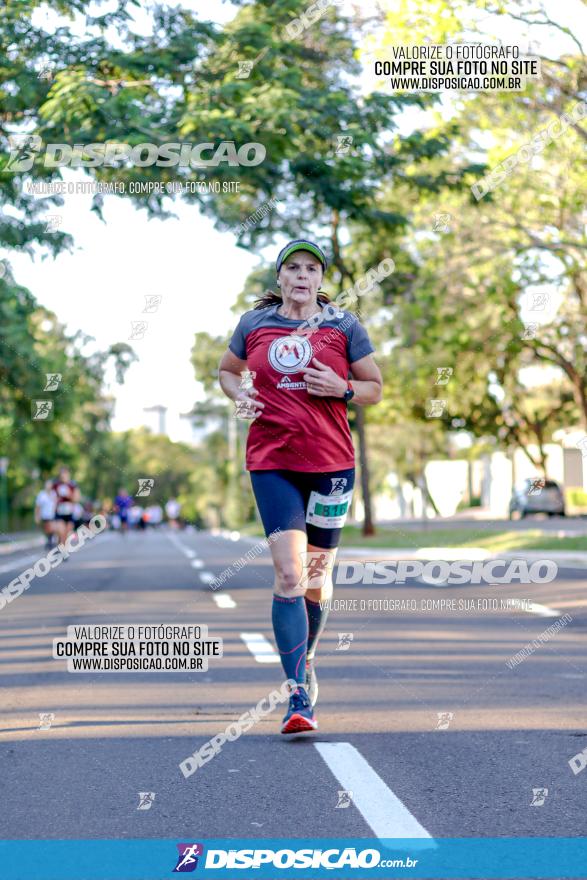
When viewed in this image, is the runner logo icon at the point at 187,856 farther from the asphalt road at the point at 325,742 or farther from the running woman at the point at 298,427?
the running woman at the point at 298,427

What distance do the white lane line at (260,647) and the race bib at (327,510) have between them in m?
2.98

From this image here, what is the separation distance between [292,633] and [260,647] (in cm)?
386

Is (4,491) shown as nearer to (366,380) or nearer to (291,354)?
(366,380)

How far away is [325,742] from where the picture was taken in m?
6.09

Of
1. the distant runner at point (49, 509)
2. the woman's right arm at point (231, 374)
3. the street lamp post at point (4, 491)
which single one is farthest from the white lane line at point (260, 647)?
the street lamp post at point (4, 491)

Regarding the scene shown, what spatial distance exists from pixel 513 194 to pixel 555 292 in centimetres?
589

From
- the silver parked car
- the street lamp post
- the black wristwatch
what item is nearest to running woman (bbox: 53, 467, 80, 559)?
the black wristwatch

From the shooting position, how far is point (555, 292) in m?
32.9

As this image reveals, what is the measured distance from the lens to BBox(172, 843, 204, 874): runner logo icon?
4039 millimetres

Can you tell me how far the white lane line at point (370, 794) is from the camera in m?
4.45

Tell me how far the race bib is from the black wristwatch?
401 millimetres

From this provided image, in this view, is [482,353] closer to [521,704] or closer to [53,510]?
[53,510]

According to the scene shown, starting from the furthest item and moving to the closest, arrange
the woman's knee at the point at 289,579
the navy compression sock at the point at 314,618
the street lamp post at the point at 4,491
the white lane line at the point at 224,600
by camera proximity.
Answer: the street lamp post at the point at 4,491
the white lane line at the point at 224,600
the navy compression sock at the point at 314,618
the woman's knee at the point at 289,579

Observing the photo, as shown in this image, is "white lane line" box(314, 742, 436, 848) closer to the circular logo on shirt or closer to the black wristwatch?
the black wristwatch
